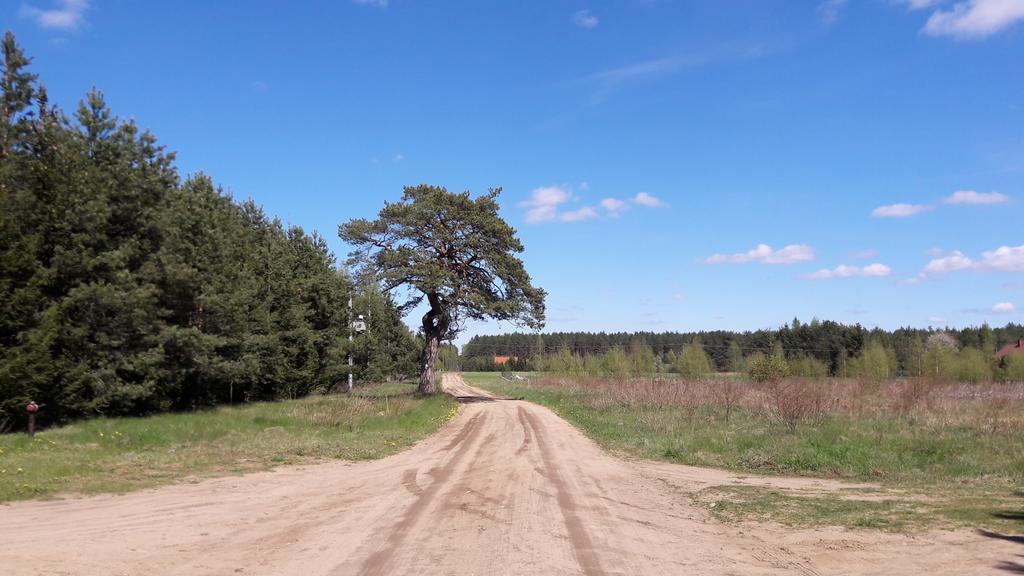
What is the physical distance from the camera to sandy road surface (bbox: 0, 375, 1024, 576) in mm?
7469

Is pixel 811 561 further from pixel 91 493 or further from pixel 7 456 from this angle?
pixel 7 456

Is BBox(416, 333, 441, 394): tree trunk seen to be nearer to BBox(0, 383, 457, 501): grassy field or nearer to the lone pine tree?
the lone pine tree

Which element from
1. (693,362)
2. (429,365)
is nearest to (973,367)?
(693,362)

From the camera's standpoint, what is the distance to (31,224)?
72.4ft

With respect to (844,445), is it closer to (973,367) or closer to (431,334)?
(431,334)

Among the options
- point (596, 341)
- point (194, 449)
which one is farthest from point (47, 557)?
point (596, 341)

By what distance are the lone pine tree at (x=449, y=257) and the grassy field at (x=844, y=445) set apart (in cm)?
923

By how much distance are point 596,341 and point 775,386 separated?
157864 mm

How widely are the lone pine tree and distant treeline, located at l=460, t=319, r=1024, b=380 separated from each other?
26797 millimetres

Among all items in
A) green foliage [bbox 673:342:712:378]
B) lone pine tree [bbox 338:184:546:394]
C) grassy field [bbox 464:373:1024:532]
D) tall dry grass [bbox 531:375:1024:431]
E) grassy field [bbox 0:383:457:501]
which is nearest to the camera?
grassy field [bbox 464:373:1024:532]

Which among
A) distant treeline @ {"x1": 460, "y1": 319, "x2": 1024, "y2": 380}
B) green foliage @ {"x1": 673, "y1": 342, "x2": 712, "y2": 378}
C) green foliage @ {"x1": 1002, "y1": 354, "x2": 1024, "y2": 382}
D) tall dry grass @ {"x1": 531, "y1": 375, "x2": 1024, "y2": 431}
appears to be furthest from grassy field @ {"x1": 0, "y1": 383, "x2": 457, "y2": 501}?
green foliage @ {"x1": 1002, "y1": 354, "x2": 1024, "y2": 382}

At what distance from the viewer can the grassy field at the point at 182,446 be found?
1264cm

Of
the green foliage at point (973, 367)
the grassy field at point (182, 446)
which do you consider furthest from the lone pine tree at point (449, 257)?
the green foliage at point (973, 367)

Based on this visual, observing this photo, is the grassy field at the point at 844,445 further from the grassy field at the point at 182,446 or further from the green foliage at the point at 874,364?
the green foliage at the point at 874,364
